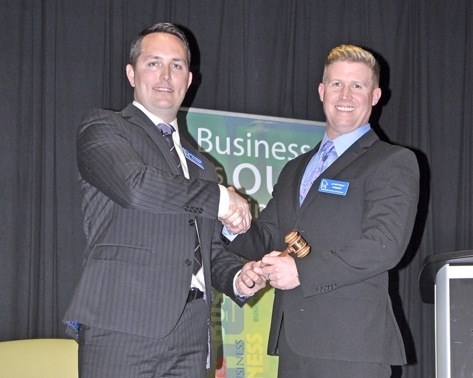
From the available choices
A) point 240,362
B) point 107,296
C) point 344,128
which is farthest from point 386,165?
point 240,362

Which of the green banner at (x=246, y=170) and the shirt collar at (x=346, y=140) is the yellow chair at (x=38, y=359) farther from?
the shirt collar at (x=346, y=140)

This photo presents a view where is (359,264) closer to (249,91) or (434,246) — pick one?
(249,91)

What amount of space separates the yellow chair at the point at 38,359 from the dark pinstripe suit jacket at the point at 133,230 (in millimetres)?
1328

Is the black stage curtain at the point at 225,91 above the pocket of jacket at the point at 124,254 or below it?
above

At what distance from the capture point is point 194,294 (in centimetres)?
257

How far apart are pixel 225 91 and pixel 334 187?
2.33m

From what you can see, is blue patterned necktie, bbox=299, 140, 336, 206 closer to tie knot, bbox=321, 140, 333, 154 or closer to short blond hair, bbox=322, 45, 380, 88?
tie knot, bbox=321, 140, 333, 154

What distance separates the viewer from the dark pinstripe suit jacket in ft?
7.86

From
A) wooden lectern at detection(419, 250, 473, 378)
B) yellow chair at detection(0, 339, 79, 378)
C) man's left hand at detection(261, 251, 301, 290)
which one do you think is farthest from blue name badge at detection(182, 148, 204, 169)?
yellow chair at detection(0, 339, 79, 378)

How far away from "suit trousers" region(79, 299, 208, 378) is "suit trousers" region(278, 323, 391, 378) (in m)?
0.36

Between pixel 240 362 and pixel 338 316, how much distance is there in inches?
76.3

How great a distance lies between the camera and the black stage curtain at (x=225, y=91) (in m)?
4.23

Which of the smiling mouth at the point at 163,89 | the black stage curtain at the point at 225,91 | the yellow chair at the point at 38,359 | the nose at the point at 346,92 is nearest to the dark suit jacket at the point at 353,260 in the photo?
the nose at the point at 346,92

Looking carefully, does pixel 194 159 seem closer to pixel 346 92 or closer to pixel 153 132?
pixel 153 132
